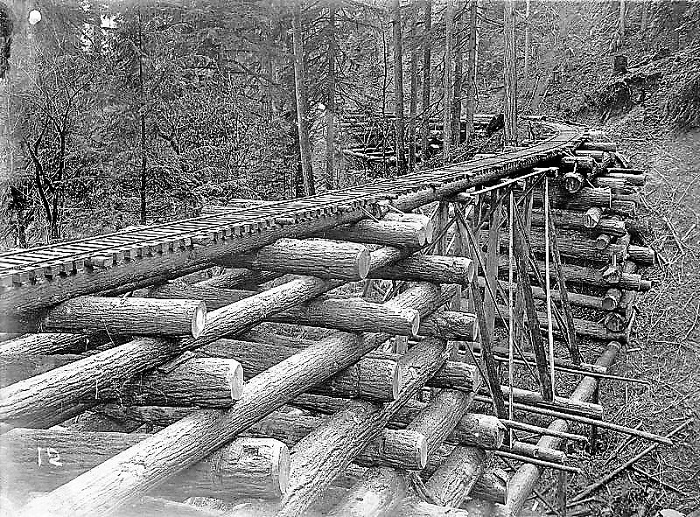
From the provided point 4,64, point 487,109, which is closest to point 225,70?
point 4,64

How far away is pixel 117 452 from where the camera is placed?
2.96 m

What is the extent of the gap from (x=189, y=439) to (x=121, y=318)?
1.93ft

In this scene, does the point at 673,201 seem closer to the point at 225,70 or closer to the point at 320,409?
the point at 225,70

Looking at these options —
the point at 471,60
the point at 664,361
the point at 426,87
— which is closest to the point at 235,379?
the point at 664,361

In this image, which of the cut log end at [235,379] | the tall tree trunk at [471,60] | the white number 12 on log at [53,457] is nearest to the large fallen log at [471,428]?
the cut log end at [235,379]

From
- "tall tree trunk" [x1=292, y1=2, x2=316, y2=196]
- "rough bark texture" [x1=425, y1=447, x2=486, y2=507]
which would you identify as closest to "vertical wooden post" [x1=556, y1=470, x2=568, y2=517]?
"rough bark texture" [x1=425, y1=447, x2=486, y2=507]

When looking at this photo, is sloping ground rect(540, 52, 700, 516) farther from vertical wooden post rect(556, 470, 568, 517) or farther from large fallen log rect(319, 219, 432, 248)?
large fallen log rect(319, 219, 432, 248)

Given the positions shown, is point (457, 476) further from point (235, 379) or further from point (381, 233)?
point (235, 379)

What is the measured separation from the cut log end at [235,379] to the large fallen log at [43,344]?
1133mm

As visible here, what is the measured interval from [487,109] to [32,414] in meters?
29.7

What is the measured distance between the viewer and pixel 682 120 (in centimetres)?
1766

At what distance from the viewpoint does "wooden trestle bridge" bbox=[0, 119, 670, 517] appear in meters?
2.84

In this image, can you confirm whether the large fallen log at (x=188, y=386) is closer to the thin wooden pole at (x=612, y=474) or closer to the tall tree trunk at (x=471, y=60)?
the thin wooden pole at (x=612, y=474)

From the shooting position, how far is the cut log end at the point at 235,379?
303 centimetres
